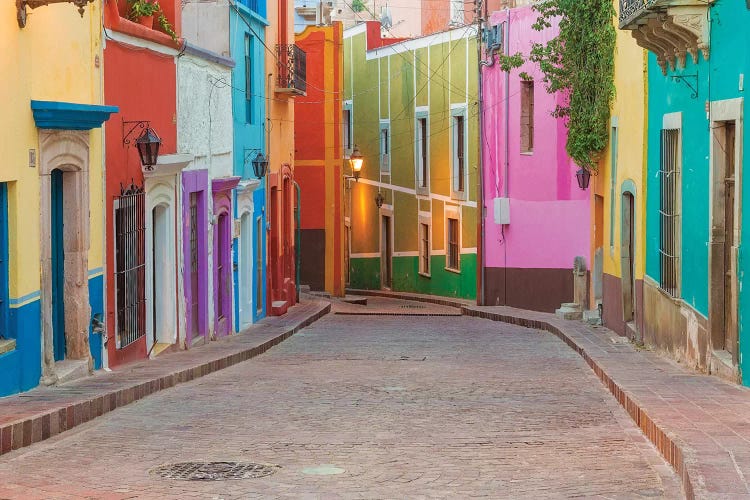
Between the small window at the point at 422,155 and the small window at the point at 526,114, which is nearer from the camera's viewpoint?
the small window at the point at 526,114

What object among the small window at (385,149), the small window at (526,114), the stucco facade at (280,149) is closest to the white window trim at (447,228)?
the small window at (526,114)

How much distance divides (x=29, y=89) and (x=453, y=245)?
24.0 metres

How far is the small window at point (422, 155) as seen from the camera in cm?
3716

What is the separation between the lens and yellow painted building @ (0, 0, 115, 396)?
1109 centimetres

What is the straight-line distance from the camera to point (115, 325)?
1445 centimetres

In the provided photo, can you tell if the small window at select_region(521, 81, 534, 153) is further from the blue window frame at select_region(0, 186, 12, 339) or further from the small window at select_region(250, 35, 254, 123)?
the blue window frame at select_region(0, 186, 12, 339)

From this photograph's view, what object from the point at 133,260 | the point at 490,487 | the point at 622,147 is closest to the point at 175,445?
the point at 490,487

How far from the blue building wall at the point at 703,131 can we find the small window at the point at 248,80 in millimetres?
9525

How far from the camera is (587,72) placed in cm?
2208

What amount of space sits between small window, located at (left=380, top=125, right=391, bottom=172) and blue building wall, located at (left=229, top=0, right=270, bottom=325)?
14750 mm

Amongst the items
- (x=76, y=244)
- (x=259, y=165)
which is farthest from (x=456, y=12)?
(x=76, y=244)

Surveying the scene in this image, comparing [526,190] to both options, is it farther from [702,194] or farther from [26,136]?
[26,136]

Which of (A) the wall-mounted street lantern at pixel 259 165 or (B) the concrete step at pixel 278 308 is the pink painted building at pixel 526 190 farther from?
(A) the wall-mounted street lantern at pixel 259 165

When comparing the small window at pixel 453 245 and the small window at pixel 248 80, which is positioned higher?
the small window at pixel 248 80
